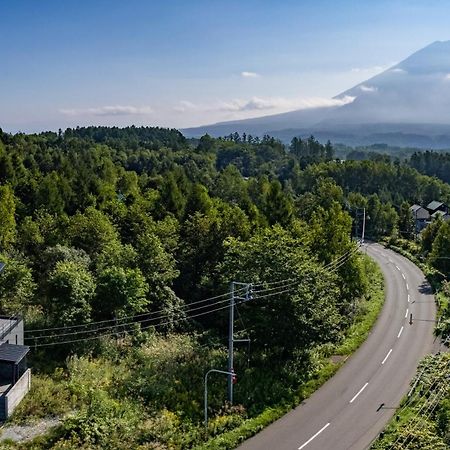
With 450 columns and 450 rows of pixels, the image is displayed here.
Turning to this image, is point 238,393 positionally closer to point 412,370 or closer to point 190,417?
point 190,417

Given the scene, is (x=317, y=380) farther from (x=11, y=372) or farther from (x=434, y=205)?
(x=434, y=205)

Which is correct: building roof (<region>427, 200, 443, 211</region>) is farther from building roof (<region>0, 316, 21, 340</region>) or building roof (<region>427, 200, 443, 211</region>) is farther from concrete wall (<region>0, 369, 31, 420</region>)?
concrete wall (<region>0, 369, 31, 420</region>)

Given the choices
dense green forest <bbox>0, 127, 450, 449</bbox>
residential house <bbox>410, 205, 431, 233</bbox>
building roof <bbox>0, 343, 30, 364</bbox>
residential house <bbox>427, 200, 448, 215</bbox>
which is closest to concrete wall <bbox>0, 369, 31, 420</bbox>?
dense green forest <bbox>0, 127, 450, 449</bbox>

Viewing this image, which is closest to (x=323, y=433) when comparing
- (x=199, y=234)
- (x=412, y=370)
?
(x=412, y=370)

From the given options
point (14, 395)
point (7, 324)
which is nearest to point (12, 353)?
point (14, 395)

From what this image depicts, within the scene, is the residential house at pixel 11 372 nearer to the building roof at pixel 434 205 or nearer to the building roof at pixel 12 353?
the building roof at pixel 12 353

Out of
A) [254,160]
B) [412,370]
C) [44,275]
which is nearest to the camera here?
[412,370]
